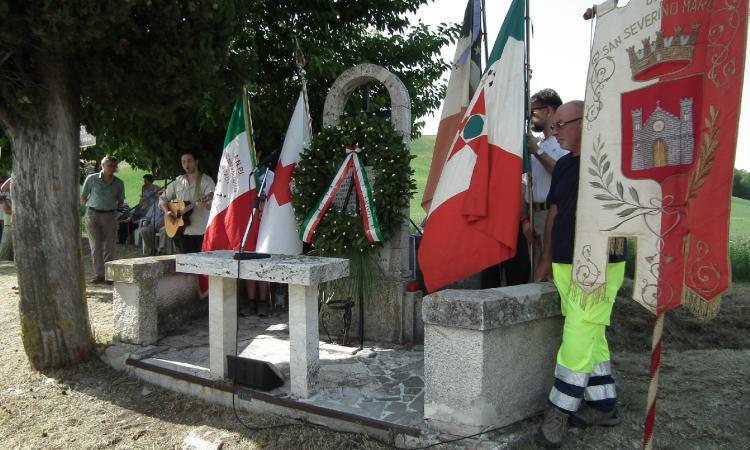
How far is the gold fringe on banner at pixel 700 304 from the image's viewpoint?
2.62m

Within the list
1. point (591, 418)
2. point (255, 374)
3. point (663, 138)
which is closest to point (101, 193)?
point (255, 374)

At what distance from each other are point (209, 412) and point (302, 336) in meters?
1.00

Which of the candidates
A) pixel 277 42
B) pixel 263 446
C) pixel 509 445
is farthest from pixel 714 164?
pixel 277 42

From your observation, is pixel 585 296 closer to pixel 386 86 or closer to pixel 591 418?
pixel 591 418

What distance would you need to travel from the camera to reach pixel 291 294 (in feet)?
12.6

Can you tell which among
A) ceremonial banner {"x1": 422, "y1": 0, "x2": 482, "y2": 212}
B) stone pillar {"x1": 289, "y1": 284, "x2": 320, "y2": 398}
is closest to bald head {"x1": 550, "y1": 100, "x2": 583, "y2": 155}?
ceremonial banner {"x1": 422, "y1": 0, "x2": 482, "y2": 212}

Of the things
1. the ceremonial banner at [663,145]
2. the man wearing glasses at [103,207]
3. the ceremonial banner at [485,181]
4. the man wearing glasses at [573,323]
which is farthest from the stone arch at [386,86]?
the man wearing glasses at [103,207]

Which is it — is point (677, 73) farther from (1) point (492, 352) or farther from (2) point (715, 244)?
(1) point (492, 352)

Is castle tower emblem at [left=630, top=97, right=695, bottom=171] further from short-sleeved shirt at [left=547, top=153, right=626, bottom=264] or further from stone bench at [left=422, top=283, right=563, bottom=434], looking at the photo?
stone bench at [left=422, top=283, right=563, bottom=434]

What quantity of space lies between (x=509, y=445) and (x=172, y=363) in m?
2.93

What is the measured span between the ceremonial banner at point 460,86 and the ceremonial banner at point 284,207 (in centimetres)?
158

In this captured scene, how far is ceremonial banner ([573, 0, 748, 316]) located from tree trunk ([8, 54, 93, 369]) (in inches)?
169

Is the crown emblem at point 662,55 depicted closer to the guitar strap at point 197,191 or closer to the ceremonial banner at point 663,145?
the ceremonial banner at point 663,145

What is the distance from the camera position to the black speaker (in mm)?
3982
